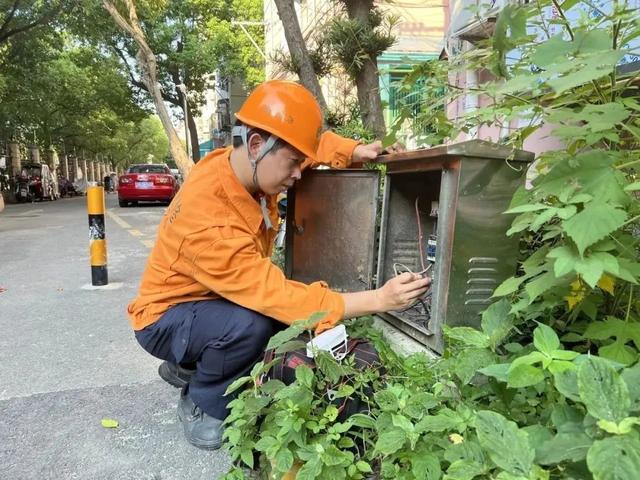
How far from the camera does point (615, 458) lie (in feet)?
2.47

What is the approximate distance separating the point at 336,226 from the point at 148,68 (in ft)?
36.2

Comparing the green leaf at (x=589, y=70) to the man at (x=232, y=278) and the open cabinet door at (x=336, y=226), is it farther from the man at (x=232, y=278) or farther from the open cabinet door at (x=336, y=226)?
the open cabinet door at (x=336, y=226)

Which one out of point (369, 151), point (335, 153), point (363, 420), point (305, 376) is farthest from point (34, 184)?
point (363, 420)

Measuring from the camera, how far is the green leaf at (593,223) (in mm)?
958

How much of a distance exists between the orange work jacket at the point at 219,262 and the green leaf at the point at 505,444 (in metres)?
0.84

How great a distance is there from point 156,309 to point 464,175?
51.0 inches

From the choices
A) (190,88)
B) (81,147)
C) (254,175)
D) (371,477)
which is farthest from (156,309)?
(81,147)

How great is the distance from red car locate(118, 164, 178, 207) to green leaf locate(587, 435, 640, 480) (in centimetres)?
1688

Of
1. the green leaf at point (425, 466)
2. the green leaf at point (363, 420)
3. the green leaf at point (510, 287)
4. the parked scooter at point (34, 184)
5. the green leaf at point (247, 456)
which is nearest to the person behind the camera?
the green leaf at point (425, 466)

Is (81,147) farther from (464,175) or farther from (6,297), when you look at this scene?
(464,175)

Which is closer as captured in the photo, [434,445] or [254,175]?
[434,445]

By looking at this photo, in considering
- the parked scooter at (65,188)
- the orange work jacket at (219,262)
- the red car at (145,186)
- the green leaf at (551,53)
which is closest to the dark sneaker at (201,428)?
the orange work jacket at (219,262)

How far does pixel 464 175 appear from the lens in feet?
5.39

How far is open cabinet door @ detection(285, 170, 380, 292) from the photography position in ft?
7.58
